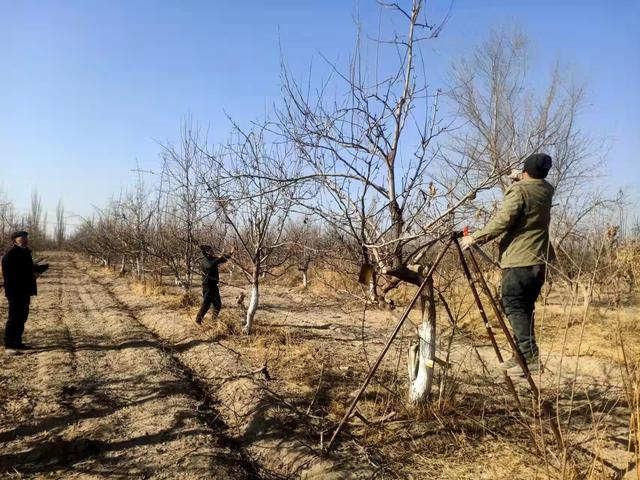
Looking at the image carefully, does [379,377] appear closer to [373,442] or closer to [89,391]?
[373,442]

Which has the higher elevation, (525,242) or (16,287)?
(525,242)

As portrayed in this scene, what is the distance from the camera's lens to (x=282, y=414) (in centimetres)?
393

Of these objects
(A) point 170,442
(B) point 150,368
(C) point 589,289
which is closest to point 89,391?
(B) point 150,368

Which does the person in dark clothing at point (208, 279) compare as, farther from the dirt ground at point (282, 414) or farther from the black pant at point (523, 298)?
the black pant at point (523, 298)

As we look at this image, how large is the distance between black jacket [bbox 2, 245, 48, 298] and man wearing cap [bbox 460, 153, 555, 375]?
20.6 feet

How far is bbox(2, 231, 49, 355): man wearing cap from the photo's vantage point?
647 centimetres

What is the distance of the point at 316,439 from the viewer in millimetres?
3467

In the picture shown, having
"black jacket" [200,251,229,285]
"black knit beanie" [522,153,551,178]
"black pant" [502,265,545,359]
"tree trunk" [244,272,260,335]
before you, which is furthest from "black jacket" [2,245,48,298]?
"black knit beanie" [522,153,551,178]

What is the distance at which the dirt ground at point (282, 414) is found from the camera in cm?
305

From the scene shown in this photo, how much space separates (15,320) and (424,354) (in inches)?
230

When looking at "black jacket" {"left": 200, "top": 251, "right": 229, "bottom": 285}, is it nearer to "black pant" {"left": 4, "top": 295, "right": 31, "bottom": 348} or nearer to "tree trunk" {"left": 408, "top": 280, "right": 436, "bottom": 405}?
"black pant" {"left": 4, "top": 295, "right": 31, "bottom": 348}

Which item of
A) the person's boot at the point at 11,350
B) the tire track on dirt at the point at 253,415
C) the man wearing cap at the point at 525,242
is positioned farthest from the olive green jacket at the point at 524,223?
the person's boot at the point at 11,350

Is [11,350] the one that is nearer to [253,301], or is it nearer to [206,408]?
[253,301]

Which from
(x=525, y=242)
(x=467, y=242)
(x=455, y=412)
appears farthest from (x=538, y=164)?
(x=455, y=412)
